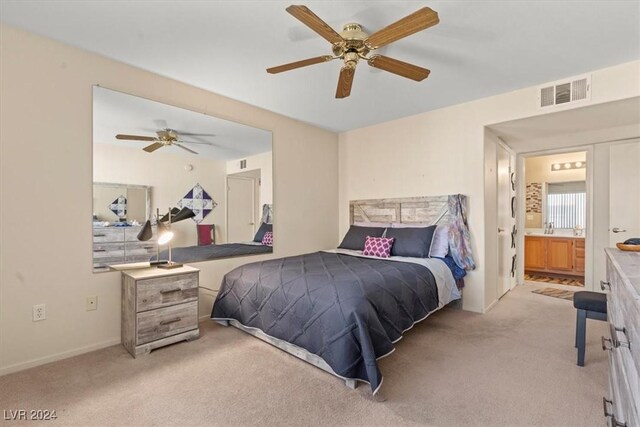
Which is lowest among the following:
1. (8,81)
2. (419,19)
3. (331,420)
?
(331,420)

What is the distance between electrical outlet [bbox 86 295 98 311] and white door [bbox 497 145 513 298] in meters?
4.58

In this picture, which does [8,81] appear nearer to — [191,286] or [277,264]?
[191,286]

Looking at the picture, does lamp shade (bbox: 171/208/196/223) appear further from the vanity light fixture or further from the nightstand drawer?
the vanity light fixture

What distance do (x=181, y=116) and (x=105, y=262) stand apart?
1.56 meters

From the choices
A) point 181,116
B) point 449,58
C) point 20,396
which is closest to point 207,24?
point 181,116

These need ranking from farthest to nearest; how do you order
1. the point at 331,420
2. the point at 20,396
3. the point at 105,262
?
the point at 105,262 < the point at 20,396 < the point at 331,420

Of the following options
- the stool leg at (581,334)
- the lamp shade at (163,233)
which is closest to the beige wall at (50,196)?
the lamp shade at (163,233)

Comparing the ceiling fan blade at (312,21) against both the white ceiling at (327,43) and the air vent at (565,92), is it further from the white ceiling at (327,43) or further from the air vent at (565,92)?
the air vent at (565,92)

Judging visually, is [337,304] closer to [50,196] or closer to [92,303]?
[92,303]

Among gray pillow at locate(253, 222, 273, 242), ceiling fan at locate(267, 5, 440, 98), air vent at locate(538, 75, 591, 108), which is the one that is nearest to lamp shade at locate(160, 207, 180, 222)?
gray pillow at locate(253, 222, 273, 242)

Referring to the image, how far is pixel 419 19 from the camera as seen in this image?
5.51 feet

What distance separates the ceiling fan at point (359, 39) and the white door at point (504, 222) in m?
2.56

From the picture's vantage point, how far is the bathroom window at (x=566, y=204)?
222 inches

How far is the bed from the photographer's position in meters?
1.93
